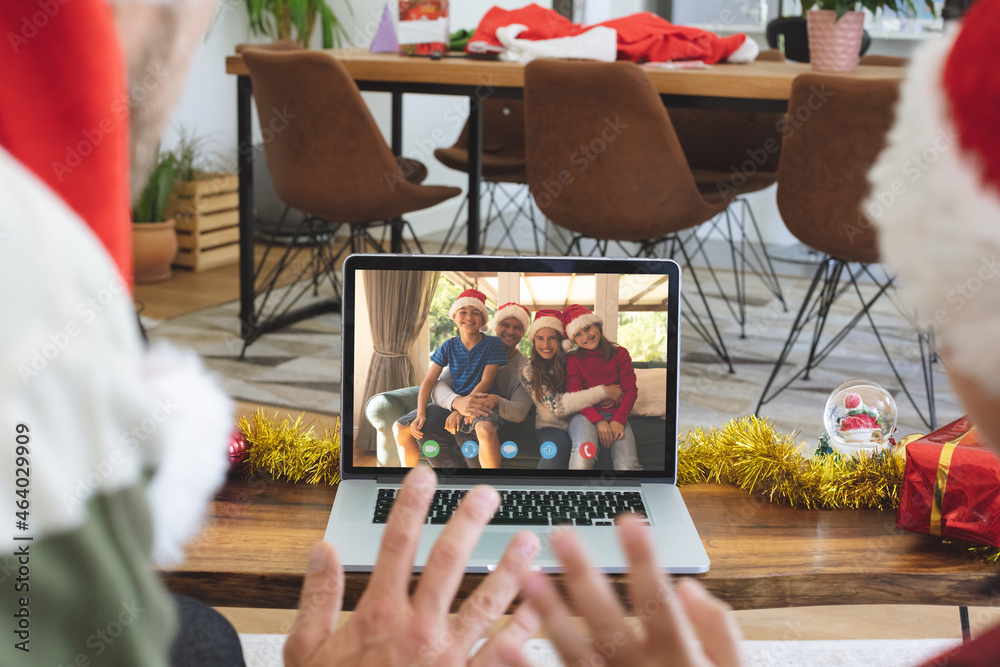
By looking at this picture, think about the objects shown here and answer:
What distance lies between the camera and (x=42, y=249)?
0.32m

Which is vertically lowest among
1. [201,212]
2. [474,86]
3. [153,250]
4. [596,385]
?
[153,250]

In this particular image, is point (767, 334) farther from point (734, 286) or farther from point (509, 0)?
point (509, 0)

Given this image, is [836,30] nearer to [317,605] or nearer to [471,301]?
[471,301]

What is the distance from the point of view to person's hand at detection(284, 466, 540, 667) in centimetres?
59

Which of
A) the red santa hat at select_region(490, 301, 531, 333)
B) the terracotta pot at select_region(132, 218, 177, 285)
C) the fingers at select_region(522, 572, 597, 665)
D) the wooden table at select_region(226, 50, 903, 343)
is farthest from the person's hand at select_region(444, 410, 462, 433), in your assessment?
the terracotta pot at select_region(132, 218, 177, 285)

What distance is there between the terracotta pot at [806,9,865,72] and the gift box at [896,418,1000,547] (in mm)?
1844

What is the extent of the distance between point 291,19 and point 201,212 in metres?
1.13

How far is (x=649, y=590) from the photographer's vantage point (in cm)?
56

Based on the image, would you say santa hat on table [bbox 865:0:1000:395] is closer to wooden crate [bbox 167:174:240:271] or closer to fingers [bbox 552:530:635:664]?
fingers [bbox 552:530:635:664]

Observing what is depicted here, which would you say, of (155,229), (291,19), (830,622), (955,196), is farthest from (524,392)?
(291,19)

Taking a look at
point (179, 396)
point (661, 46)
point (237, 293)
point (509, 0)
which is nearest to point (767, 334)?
point (661, 46)

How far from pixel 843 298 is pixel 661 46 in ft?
5.67

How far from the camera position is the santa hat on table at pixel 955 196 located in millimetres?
389

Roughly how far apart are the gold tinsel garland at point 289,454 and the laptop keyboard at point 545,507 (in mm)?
92
